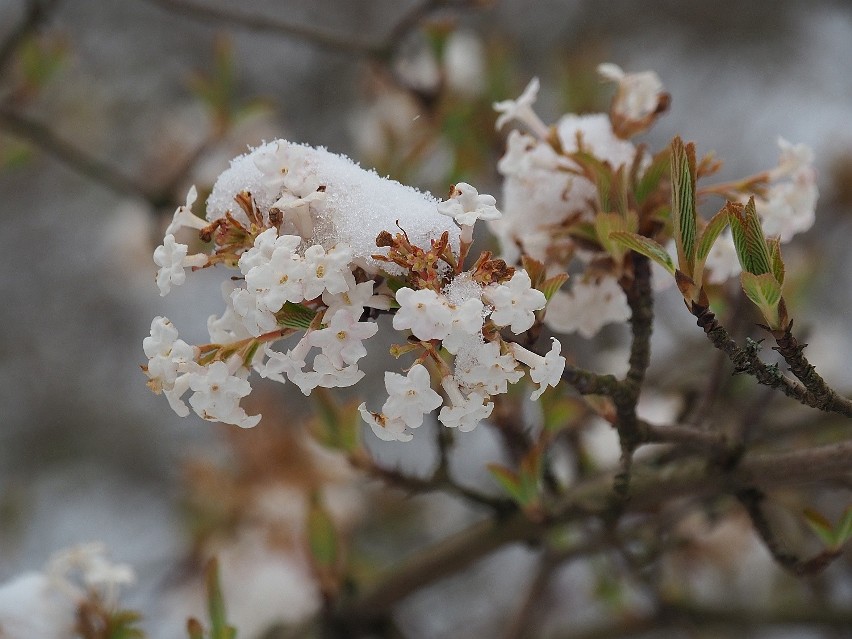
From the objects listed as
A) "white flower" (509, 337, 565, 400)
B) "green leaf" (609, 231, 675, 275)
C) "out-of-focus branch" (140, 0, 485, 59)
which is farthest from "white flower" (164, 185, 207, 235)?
"out-of-focus branch" (140, 0, 485, 59)

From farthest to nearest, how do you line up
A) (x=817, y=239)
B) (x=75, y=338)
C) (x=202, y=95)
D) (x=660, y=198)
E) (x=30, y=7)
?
(x=75, y=338), (x=817, y=239), (x=202, y=95), (x=30, y=7), (x=660, y=198)

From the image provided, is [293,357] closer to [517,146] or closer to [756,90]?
[517,146]

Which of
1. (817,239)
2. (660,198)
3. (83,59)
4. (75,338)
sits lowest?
(660,198)

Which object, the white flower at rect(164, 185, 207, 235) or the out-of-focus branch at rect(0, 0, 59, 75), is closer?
the white flower at rect(164, 185, 207, 235)

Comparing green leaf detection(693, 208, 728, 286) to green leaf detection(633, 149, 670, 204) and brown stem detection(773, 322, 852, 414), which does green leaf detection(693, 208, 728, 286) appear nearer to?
brown stem detection(773, 322, 852, 414)

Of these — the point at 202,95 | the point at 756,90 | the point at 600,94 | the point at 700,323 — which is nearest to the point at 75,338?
the point at 202,95

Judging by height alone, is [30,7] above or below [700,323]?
above

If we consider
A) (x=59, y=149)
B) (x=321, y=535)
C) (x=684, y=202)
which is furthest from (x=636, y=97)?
(x=59, y=149)

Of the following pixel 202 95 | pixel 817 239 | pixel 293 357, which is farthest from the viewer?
pixel 817 239
